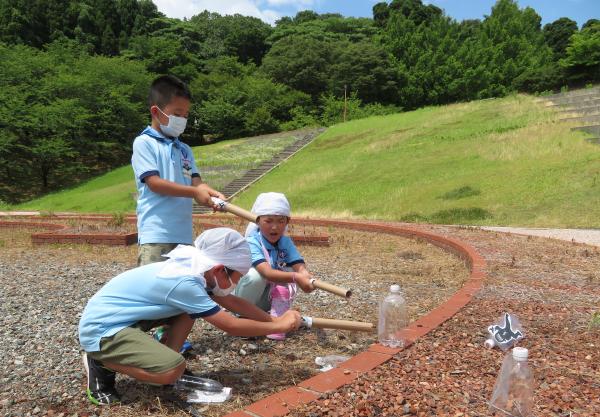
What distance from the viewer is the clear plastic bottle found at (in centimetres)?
223

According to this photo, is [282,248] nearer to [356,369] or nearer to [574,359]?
[356,369]

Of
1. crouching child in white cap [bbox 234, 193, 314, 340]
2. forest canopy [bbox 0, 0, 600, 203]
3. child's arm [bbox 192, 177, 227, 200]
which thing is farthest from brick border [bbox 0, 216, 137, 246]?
forest canopy [bbox 0, 0, 600, 203]

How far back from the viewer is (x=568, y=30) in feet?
199

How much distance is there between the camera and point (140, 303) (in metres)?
2.54

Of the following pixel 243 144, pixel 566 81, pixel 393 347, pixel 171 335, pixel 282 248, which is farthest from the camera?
pixel 566 81

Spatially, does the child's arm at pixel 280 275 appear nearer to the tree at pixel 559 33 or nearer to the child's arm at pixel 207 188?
the child's arm at pixel 207 188

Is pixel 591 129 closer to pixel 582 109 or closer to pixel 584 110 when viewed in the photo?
pixel 584 110

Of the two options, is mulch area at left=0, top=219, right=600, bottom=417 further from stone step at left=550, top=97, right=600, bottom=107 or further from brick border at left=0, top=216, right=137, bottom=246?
stone step at left=550, top=97, right=600, bottom=107

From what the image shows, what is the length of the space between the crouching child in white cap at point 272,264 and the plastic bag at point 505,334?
1.21 metres

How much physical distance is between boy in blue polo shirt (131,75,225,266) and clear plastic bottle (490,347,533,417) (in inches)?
73.8

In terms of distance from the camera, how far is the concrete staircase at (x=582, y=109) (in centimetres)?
1966

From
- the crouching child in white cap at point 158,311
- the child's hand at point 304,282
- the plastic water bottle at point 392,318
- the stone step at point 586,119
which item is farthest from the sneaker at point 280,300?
the stone step at point 586,119

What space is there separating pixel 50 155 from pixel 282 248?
102 ft

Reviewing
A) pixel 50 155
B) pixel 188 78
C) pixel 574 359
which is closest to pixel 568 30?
pixel 188 78
